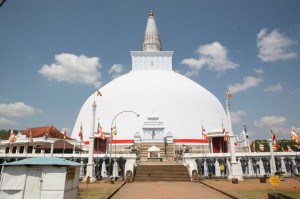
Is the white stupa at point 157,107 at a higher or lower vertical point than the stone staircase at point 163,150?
higher

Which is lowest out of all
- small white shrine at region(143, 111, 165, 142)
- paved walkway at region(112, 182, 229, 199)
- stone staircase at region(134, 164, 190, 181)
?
paved walkway at region(112, 182, 229, 199)

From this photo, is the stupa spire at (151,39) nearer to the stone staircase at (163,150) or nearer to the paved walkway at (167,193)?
the stone staircase at (163,150)

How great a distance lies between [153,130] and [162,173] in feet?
46.9

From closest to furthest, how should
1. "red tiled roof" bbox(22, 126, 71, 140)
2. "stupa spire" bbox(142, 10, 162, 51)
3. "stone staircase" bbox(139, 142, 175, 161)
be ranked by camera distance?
"stone staircase" bbox(139, 142, 175, 161) < "red tiled roof" bbox(22, 126, 71, 140) < "stupa spire" bbox(142, 10, 162, 51)

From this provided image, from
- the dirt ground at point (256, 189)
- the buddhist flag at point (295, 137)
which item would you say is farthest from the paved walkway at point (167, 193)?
the buddhist flag at point (295, 137)

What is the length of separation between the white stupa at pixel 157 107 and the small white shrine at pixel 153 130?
1.01 m

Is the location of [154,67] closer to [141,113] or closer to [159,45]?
[159,45]

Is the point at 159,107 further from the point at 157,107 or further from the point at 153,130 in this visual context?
the point at 153,130

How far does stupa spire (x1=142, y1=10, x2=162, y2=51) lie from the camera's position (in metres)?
57.2

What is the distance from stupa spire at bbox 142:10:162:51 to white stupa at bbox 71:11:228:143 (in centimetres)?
1072

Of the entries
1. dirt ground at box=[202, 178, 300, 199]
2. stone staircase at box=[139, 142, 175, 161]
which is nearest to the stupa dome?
stone staircase at box=[139, 142, 175, 161]

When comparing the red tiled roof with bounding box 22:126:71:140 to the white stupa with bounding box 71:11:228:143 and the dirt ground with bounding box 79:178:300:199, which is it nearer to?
the white stupa with bounding box 71:11:228:143

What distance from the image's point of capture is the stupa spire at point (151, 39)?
188 feet

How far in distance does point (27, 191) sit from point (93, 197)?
5.41 meters
